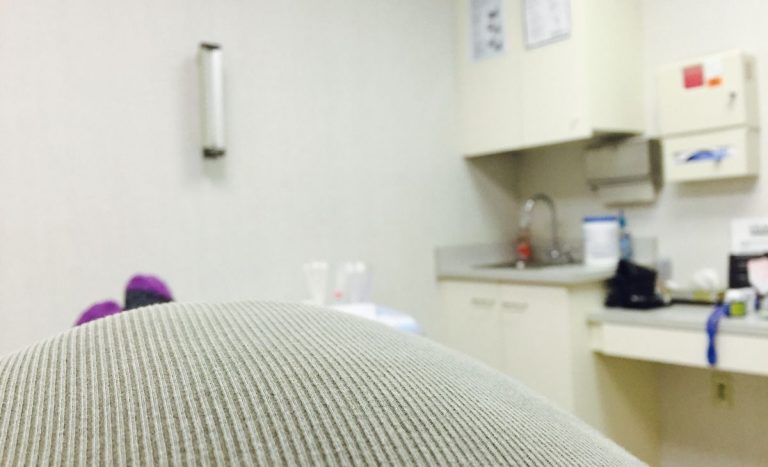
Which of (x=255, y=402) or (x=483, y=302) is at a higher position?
(x=255, y=402)

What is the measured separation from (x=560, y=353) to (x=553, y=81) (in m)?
1.15

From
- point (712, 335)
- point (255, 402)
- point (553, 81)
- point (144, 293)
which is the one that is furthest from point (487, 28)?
point (255, 402)

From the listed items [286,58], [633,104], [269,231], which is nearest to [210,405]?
[269,231]

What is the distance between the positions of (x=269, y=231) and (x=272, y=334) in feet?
7.08

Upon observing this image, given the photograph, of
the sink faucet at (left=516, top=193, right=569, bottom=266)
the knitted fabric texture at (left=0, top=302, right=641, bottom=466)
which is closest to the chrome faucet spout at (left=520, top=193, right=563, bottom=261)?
the sink faucet at (left=516, top=193, right=569, bottom=266)

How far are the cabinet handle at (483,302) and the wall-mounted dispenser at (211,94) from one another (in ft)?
4.43

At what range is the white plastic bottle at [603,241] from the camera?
2.81 meters

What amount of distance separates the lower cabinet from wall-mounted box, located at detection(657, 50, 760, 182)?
63cm

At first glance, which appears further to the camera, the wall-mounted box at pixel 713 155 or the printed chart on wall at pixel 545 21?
the printed chart on wall at pixel 545 21

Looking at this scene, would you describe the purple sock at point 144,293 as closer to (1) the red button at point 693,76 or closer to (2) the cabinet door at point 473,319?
(2) the cabinet door at point 473,319

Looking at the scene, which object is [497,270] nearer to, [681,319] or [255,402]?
[681,319]

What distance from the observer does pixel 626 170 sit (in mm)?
2838

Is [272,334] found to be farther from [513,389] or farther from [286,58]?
[286,58]

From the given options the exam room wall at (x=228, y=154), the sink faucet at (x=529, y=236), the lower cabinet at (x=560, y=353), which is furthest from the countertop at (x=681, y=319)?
the exam room wall at (x=228, y=154)
